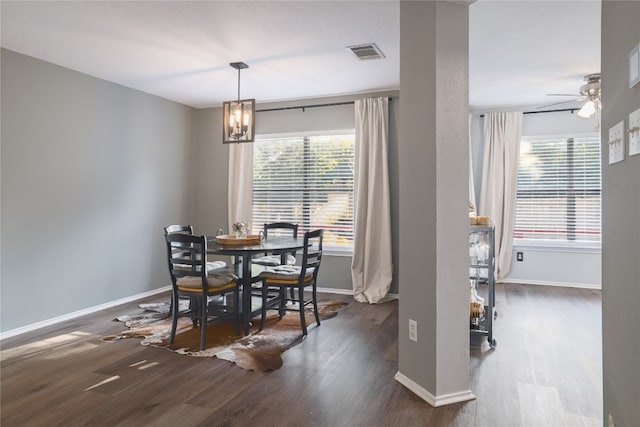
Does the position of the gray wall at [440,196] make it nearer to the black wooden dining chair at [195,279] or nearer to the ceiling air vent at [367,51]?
the ceiling air vent at [367,51]

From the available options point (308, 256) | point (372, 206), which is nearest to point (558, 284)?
A: point (372, 206)

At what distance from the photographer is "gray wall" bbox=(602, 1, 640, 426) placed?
4.48 ft

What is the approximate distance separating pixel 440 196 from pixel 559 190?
446 cm

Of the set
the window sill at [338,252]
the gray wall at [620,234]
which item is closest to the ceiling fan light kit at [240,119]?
the window sill at [338,252]

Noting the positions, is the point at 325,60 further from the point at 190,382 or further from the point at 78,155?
the point at 190,382

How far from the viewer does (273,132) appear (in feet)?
19.4

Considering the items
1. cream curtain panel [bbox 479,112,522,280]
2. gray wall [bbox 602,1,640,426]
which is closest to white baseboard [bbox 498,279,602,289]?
cream curtain panel [bbox 479,112,522,280]

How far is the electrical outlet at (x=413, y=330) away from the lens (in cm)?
262

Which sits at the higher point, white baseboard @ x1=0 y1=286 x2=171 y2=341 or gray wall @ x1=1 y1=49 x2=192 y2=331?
gray wall @ x1=1 y1=49 x2=192 y2=331

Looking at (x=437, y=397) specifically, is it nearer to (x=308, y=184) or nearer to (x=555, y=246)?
(x=308, y=184)

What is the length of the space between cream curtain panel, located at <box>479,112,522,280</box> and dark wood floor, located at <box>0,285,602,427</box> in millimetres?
2126

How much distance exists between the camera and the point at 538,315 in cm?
440

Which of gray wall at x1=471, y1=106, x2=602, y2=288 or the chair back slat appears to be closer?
the chair back slat

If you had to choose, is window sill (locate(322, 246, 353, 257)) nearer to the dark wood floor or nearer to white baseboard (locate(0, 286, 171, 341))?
the dark wood floor
